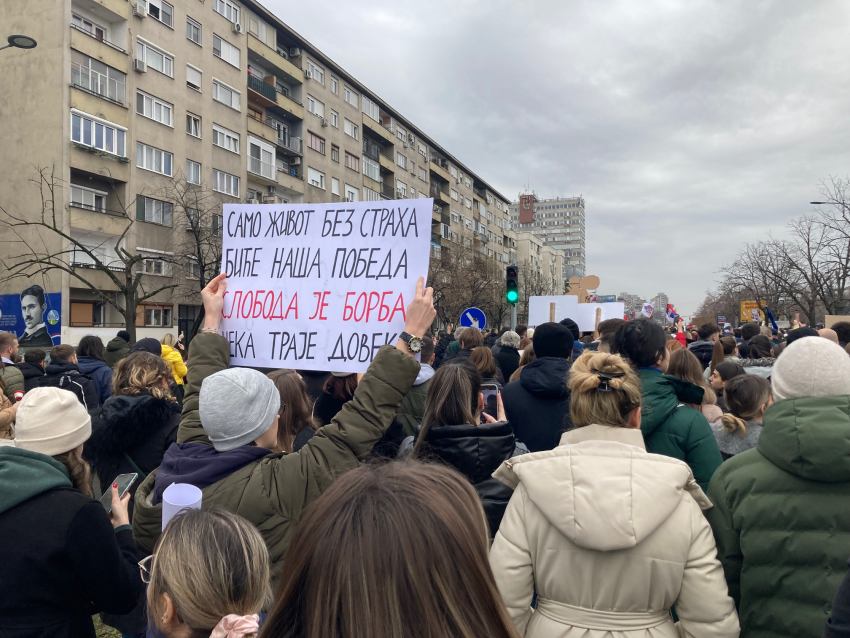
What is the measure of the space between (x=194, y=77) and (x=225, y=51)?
3710 mm

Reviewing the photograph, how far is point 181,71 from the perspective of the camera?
3412 cm

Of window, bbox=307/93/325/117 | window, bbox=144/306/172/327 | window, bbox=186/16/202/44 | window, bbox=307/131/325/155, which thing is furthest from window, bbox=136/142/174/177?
window, bbox=307/93/325/117

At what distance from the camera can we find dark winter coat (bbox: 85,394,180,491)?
3578 mm

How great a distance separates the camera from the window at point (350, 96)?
5216cm

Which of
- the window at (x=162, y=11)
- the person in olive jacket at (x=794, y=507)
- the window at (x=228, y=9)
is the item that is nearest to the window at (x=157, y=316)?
the window at (x=162, y=11)

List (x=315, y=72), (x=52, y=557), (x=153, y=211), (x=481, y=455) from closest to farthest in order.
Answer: (x=52, y=557) → (x=481, y=455) → (x=153, y=211) → (x=315, y=72)

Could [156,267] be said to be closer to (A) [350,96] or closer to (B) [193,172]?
(B) [193,172]

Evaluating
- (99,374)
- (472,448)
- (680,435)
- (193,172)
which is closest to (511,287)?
(99,374)

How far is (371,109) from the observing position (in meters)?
56.8

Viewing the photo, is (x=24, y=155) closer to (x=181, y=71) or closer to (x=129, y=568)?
(x=181, y=71)

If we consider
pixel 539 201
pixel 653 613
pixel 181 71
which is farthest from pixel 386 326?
pixel 539 201

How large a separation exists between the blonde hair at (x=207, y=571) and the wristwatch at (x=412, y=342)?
1.03 metres

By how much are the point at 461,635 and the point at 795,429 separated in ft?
5.43

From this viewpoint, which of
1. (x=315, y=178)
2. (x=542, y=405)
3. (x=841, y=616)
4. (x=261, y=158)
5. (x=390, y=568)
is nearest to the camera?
(x=390, y=568)
